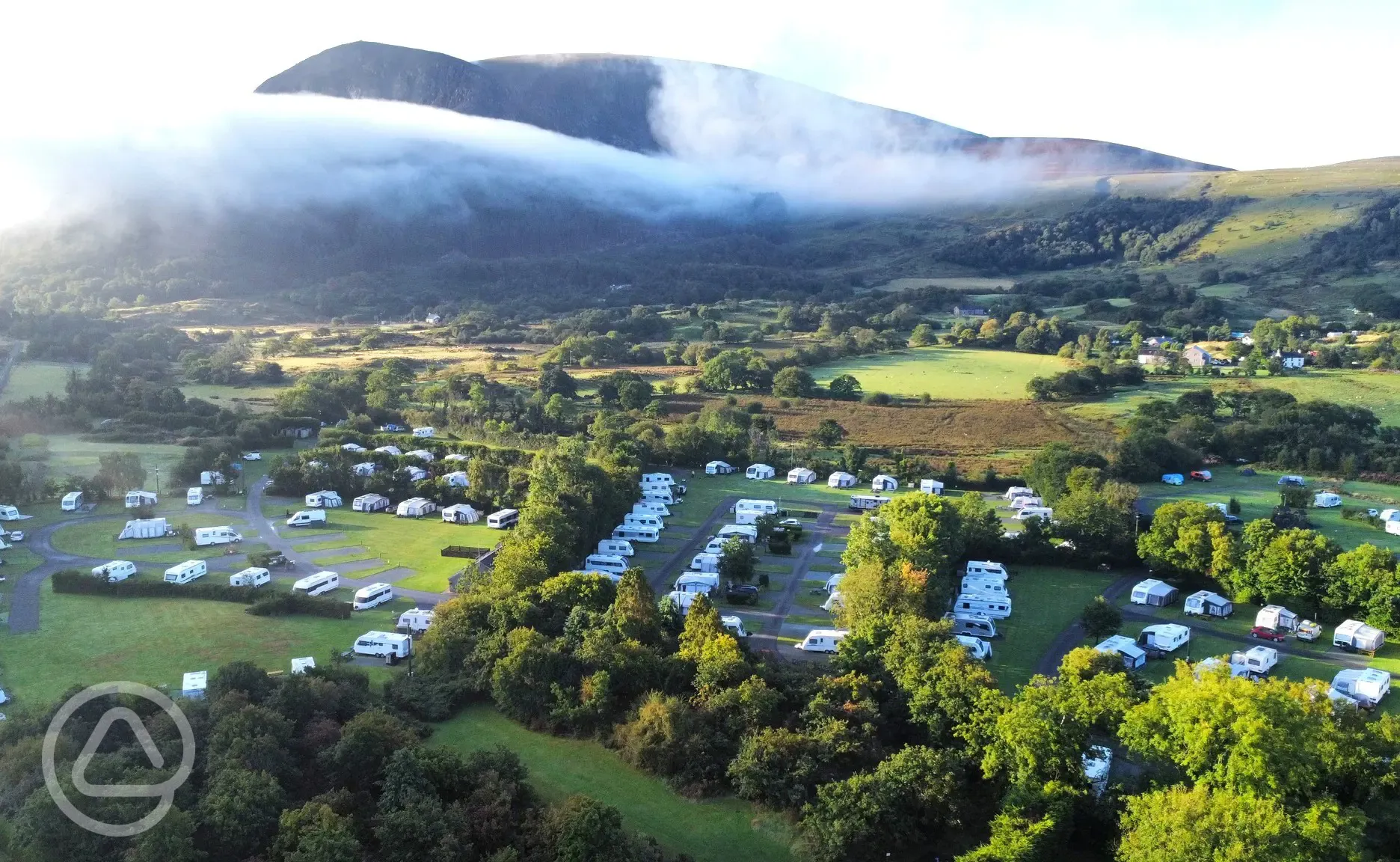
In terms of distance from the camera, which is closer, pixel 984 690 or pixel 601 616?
pixel 984 690

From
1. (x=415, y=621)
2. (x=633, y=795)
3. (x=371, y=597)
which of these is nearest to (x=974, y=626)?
(x=633, y=795)

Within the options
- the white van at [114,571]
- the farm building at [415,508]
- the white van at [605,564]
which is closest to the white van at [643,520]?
the white van at [605,564]

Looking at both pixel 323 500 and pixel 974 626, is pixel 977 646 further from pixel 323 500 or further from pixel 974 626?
pixel 323 500

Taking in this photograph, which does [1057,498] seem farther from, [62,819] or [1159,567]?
[62,819]

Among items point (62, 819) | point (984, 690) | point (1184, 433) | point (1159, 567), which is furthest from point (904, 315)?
point (62, 819)

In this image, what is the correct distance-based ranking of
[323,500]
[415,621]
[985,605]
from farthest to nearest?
1. [323,500]
2. [985,605]
3. [415,621]

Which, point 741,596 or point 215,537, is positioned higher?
point 741,596

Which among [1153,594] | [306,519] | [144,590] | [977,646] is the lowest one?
[306,519]

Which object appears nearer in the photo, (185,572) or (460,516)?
(185,572)
